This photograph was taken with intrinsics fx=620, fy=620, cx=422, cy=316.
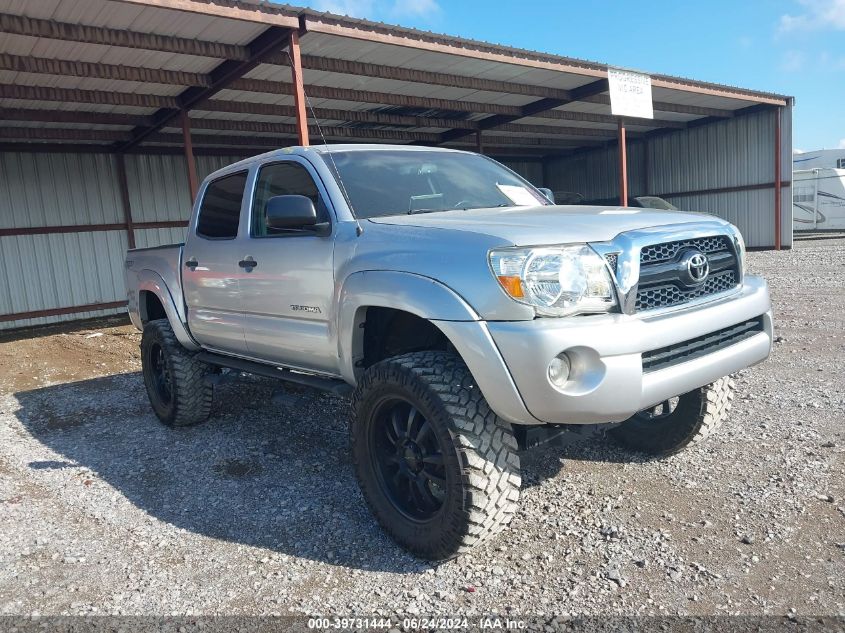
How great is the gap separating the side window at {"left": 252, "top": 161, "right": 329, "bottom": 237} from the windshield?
168mm

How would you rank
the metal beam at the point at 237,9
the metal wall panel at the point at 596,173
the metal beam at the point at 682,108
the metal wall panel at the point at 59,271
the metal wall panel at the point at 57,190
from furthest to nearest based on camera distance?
the metal wall panel at the point at 596,173
the metal beam at the point at 682,108
the metal wall panel at the point at 59,271
the metal wall panel at the point at 57,190
the metal beam at the point at 237,9

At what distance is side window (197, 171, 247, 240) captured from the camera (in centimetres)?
425

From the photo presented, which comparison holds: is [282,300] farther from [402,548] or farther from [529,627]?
[529,627]

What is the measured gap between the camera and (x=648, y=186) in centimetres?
2303

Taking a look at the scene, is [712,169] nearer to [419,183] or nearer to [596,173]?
[596,173]

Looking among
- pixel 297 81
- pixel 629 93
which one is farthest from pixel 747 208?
pixel 297 81

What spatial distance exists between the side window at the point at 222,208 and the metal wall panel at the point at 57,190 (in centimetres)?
1179

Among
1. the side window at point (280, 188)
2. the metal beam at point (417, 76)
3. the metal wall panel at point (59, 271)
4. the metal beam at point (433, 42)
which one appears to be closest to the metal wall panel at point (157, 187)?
the metal wall panel at point (59, 271)

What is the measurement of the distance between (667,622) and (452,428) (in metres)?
1.07

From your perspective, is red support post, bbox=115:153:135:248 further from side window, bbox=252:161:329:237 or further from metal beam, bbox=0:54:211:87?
side window, bbox=252:161:329:237

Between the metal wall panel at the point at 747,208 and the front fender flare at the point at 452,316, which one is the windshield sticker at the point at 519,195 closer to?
the front fender flare at the point at 452,316

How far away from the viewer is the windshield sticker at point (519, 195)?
3.81m

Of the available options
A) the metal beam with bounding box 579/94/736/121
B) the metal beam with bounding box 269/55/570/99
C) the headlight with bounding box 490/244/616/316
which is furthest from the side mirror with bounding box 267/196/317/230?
the metal beam with bounding box 579/94/736/121

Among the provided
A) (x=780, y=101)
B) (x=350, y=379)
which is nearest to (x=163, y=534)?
(x=350, y=379)
